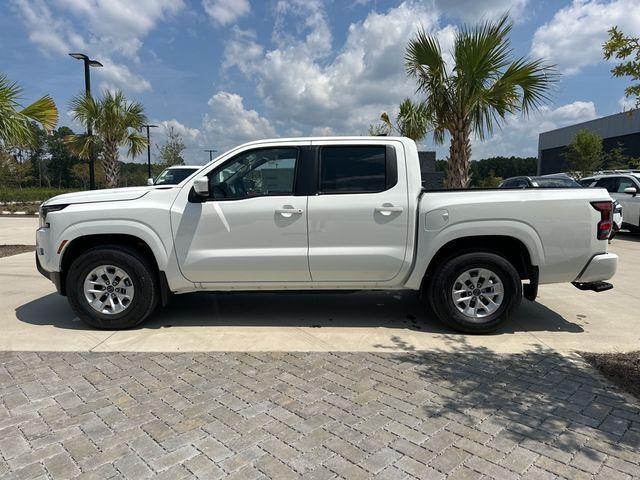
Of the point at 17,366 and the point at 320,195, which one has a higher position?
the point at 320,195

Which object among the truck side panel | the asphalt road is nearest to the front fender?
the asphalt road

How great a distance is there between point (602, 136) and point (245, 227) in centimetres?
4703

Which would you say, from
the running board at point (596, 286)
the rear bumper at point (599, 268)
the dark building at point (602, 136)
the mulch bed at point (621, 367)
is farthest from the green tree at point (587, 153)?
the mulch bed at point (621, 367)

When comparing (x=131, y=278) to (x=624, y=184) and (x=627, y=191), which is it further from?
(x=624, y=184)

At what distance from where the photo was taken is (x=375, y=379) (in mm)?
3684

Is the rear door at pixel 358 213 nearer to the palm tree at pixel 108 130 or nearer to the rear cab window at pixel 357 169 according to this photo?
the rear cab window at pixel 357 169

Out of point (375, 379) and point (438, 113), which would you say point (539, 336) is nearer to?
point (375, 379)

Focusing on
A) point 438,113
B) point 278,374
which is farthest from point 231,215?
point 438,113

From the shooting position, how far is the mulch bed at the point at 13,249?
9897mm

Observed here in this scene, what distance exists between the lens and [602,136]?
42.4m

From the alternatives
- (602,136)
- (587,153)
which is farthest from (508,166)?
(587,153)

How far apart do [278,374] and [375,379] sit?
2.57 ft

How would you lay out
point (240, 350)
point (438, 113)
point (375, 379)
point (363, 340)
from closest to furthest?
point (375, 379) < point (240, 350) < point (363, 340) < point (438, 113)

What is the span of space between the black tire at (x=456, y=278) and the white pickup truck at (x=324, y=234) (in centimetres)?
1
